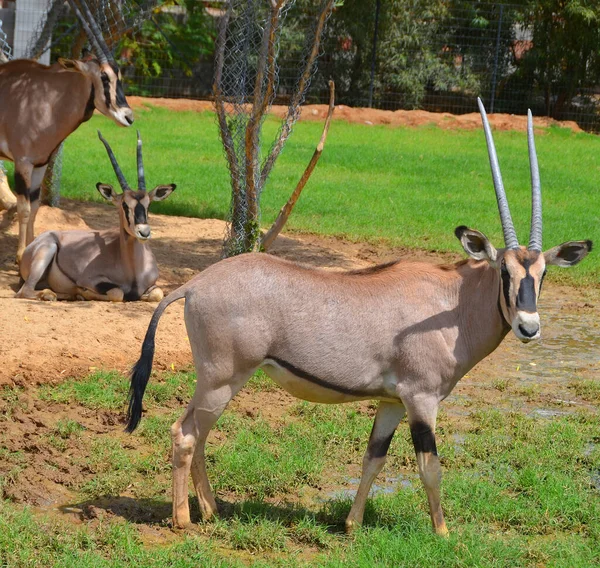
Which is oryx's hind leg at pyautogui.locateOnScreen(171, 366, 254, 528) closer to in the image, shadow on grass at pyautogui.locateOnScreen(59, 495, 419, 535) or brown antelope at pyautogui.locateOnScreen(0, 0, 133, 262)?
shadow on grass at pyautogui.locateOnScreen(59, 495, 419, 535)

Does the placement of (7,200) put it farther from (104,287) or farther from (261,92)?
(261,92)

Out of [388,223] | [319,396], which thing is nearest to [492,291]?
[319,396]

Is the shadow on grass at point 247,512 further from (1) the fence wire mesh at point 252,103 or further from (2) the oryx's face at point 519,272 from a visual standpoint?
(1) the fence wire mesh at point 252,103

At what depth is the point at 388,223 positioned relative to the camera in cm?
1349

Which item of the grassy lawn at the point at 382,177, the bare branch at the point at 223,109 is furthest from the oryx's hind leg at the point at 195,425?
the grassy lawn at the point at 382,177

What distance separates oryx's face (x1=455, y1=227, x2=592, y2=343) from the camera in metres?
4.75

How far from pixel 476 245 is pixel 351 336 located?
815 mm

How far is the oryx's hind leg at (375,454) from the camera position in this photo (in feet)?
17.0

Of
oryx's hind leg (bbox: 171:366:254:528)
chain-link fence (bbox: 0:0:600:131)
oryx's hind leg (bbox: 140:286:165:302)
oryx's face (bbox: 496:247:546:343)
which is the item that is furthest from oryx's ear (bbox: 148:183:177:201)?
chain-link fence (bbox: 0:0:600:131)

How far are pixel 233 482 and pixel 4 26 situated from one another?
1420 cm

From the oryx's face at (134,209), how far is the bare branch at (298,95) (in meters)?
1.10

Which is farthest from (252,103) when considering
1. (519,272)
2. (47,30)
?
(519,272)

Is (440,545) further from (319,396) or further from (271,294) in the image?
(271,294)

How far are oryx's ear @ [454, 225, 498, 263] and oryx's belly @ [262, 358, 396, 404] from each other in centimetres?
85
